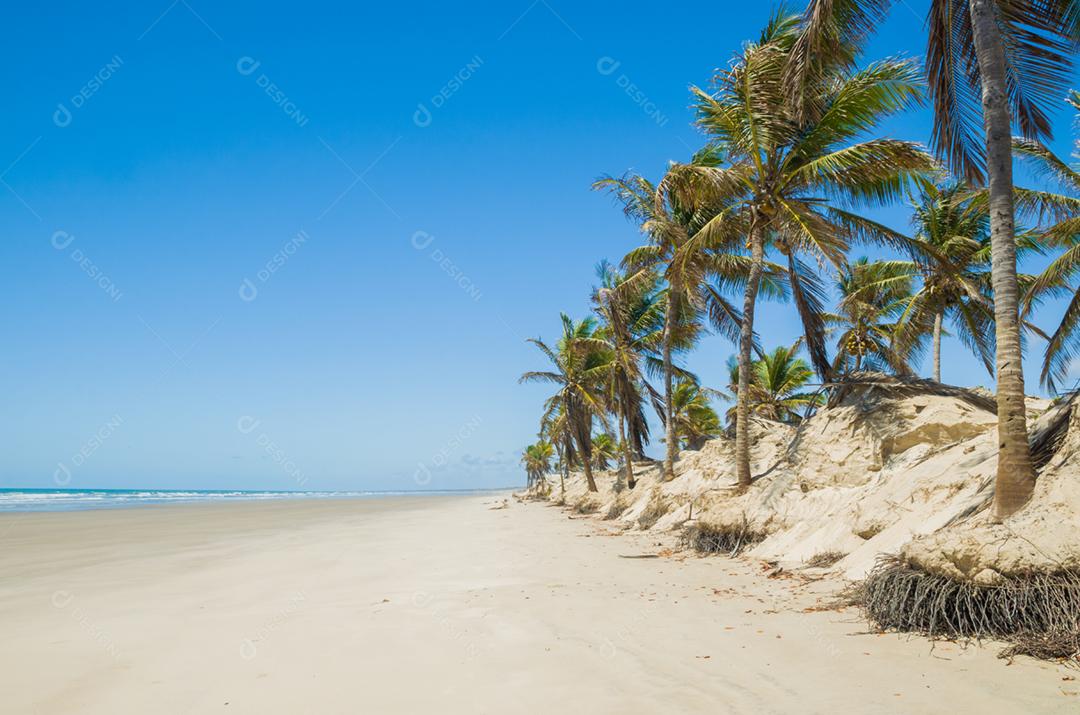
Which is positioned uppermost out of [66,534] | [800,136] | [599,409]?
[800,136]

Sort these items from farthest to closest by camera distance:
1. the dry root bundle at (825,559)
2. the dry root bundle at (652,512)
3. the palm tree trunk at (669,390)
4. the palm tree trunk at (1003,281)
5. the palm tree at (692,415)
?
the palm tree at (692,415) → the palm tree trunk at (669,390) → the dry root bundle at (652,512) → the dry root bundle at (825,559) → the palm tree trunk at (1003,281)

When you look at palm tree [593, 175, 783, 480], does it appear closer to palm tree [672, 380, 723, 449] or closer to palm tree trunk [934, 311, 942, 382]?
palm tree trunk [934, 311, 942, 382]

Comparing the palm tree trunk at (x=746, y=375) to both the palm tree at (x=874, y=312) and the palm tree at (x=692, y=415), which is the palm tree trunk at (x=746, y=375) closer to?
the palm tree at (x=874, y=312)

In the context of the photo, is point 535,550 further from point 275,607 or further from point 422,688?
point 422,688

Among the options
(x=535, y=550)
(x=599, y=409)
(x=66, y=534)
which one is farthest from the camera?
(x=599, y=409)

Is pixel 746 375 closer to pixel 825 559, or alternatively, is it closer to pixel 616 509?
pixel 825 559

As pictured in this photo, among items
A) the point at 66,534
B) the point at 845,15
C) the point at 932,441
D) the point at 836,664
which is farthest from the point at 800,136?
the point at 66,534

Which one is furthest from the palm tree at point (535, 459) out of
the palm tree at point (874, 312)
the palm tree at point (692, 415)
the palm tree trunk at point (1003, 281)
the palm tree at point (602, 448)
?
the palm tree trunk at point (1003, 281)

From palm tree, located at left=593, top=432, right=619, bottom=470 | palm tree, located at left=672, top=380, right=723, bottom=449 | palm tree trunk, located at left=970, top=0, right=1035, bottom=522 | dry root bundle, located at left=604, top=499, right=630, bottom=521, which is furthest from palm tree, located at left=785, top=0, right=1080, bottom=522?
palm tree, located at left=593, top=432, right=619, bottom=470

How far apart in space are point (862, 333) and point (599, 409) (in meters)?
12.1

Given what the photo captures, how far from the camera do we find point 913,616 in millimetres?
5031

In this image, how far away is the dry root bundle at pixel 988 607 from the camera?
166 inches

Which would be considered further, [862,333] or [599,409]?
[599,409]

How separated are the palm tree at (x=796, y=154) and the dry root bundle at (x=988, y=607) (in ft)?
24.1
